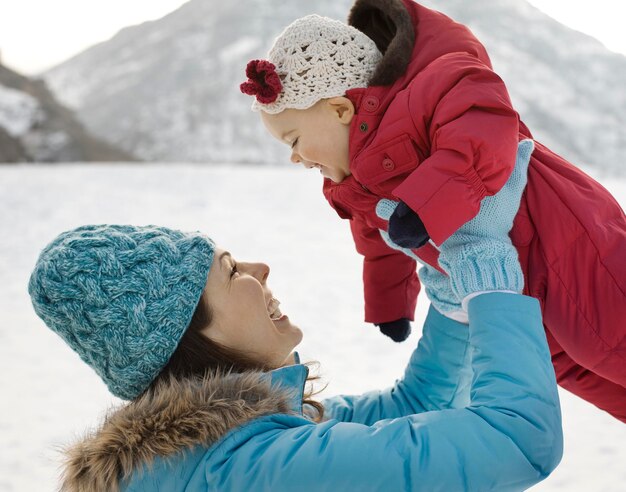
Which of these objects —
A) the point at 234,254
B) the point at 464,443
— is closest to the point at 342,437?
the point at 464,443

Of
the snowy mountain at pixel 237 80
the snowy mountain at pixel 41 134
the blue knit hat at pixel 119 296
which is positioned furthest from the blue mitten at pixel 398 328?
the snowy mountain at pixel 237 80

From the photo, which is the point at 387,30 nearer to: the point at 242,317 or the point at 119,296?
the point at 242,317

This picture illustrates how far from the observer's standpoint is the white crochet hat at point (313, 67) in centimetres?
141

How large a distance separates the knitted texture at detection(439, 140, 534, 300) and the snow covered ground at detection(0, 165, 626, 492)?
2.55 ft

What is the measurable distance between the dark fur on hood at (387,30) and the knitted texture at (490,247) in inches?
12.3

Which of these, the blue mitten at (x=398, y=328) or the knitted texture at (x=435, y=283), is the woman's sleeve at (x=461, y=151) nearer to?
the knitted texture at (x=435, y=283)

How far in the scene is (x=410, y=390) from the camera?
151cm

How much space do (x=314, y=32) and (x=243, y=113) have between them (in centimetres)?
2918

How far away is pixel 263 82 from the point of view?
4.67 ft

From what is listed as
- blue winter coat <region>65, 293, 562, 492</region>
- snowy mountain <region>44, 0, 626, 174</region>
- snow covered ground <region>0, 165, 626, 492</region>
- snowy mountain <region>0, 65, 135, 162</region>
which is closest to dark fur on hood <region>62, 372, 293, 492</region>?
blue winter coat <region>65, 293, 562, 492</region>

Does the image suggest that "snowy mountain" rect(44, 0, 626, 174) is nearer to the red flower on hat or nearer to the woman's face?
the red flower on hat

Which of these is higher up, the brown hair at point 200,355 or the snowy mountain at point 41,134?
the brown hair at point 200,355

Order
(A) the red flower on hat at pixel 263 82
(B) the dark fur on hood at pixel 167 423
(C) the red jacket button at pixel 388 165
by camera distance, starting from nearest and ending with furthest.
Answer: (B) the dark fur on hood at pixel 167 423, (C) the red jacket button at pixel 388 165, (A) the red flower on hat at pixel 263 82

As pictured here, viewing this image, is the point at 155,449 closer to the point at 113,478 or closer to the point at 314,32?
the point at 113,478
